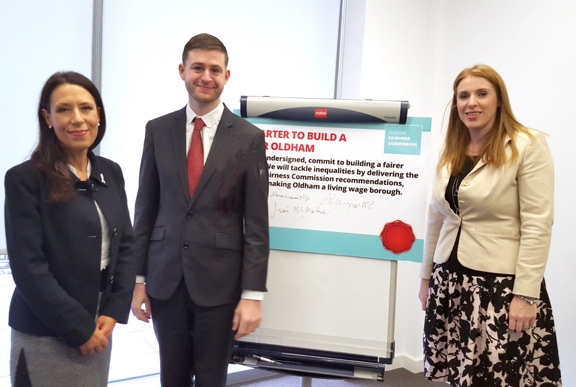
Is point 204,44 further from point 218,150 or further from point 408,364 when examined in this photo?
point 408,364

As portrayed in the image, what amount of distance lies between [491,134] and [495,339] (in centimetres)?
74

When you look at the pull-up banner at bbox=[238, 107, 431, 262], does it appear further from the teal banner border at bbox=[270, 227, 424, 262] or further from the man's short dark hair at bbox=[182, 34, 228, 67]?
the man's short dark hair at bbox=[182, 34, 228, 67]

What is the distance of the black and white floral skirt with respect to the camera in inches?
64.2

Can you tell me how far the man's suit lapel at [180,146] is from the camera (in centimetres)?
151

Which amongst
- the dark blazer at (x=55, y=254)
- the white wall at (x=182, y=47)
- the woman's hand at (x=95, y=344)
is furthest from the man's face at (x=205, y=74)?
the white wall at (x=182, y=47)

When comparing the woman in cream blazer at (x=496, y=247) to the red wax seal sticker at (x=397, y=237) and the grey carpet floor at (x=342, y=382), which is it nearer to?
the red wax seal sticker at (x=397, y=237)

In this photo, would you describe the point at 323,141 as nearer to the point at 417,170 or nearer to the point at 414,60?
the point at 417,170

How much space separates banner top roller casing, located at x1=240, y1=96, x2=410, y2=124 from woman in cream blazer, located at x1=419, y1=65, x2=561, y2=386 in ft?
0.82

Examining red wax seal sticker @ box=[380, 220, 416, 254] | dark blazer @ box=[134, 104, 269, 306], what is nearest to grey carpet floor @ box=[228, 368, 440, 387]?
red wax seal sticker @ box=[380, 220, 416, 254]

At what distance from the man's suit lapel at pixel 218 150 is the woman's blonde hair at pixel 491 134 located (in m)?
0.86

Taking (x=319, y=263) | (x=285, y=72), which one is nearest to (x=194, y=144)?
(x=319, y=263)

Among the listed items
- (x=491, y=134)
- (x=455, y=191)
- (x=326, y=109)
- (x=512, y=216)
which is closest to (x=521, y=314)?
(x=512, y=216)

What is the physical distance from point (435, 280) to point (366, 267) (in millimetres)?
276

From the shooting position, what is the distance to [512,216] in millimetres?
1656
